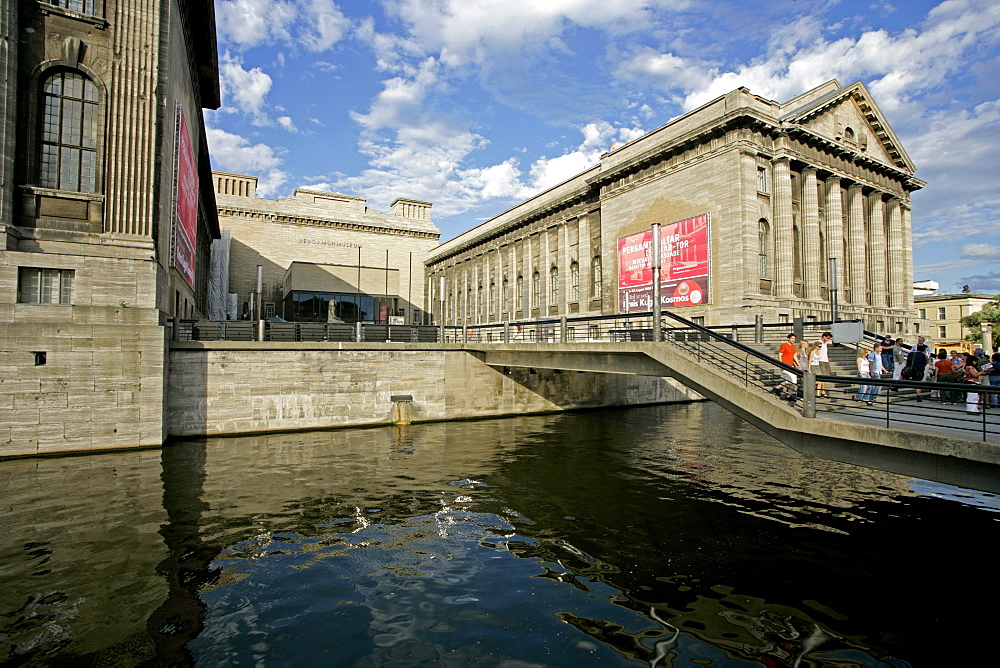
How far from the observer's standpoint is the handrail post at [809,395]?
35.1 ft

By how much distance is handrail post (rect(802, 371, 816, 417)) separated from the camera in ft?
35.1

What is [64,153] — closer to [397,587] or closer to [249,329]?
[249,329]

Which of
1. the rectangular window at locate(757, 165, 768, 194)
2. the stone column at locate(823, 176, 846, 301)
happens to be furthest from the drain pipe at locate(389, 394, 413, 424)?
the stone column at locate(823, 176, 846, 301)

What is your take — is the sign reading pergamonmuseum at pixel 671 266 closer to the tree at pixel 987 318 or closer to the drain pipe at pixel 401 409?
the drain pipe at pixel 401 409

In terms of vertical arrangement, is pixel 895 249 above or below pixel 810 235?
above

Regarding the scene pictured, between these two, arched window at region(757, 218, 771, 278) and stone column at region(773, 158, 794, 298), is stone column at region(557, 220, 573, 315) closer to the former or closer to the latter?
arched window at region(757, 218, 771, 278)

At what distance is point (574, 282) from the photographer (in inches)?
1853

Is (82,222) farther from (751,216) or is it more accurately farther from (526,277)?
(526,277)

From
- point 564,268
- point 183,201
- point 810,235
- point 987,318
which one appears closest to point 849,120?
point 810,235

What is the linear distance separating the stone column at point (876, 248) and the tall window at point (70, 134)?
47.3 metres

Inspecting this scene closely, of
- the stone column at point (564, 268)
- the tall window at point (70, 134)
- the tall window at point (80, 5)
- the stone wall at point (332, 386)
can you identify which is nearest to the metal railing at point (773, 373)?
the stone wall at point (332, 386)

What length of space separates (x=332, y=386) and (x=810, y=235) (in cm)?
3113

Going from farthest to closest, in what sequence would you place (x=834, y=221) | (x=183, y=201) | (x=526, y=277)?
(x=526, y=277), (x=834, y=221), (x=183, y=201)

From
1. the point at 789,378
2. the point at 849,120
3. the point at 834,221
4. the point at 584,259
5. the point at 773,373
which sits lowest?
the point at 789,378
